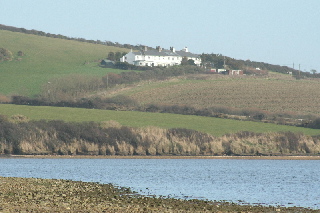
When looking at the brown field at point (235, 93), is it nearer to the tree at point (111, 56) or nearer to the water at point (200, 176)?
the tree at point (111, 56)

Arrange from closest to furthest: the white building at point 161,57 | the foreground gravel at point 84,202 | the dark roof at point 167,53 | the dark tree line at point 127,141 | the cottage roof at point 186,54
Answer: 1. the foreground gravel at point 84,202
2. the dark tree line at point 127,141
3. the white building at point 161,57
4. the dark roof at point 167,53
5. the cottage roof at point 186,54

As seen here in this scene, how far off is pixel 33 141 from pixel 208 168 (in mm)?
18632

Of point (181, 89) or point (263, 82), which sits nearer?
point (181, 89)

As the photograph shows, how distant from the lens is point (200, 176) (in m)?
46.0

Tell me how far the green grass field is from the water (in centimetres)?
824

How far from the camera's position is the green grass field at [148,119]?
72.8 metres

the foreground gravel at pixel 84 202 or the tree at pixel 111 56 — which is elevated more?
the tree at pixel 111 56

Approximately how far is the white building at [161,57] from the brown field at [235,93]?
34225 mm

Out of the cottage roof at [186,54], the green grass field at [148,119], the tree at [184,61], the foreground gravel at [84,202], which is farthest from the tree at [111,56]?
the foreground gravel at [84,202]

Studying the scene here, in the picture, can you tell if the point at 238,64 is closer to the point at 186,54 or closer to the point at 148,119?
the point at 186,54

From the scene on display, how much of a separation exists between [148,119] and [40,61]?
58.2 meters

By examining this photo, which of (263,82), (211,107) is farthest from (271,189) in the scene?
(263,82)

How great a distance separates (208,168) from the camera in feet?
180

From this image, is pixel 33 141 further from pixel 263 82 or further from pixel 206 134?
pixel 263 82
